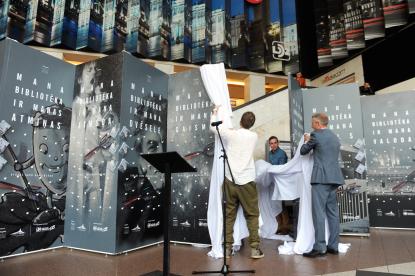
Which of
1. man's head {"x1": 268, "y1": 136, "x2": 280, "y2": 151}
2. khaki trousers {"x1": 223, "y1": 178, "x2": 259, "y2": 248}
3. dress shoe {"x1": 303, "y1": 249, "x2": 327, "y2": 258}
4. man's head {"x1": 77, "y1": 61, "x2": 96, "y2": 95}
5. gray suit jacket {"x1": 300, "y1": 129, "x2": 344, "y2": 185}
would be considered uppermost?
man's head {"x1": 77, "y1": 61, "x2": 96, "y2": 95}

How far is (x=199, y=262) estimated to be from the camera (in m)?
3.35

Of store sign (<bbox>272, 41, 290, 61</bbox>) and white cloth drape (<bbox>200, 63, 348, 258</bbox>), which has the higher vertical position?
store sign (<bbox>272, 41, 290, 61</bbox>)

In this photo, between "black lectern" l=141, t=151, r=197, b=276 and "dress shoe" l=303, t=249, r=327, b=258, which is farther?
"dress shoe" l=303, t=249, r=327, b=258

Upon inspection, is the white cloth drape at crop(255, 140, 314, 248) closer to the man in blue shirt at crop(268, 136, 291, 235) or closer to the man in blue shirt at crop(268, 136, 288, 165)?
the man in blue shirt at crop(268, 136, 291, 235)

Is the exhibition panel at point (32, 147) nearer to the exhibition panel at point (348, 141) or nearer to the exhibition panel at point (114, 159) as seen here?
the exhibition panel at point (114, 159)

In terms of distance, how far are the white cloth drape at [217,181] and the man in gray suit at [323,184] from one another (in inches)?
31.3

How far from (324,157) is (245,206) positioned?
1.01 meters

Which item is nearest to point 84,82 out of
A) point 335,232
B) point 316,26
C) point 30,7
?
point 335,232

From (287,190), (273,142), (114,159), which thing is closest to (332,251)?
(287,190)

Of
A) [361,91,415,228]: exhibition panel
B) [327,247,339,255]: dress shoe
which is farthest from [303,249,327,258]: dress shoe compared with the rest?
[361,91,415,228]: exhibition panel

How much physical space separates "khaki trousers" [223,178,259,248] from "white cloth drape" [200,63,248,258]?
0.71 ft

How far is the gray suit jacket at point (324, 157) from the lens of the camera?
359cm

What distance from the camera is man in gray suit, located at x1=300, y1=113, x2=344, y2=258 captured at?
3.58 meters

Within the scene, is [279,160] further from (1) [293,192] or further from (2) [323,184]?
(2) [323,184]
